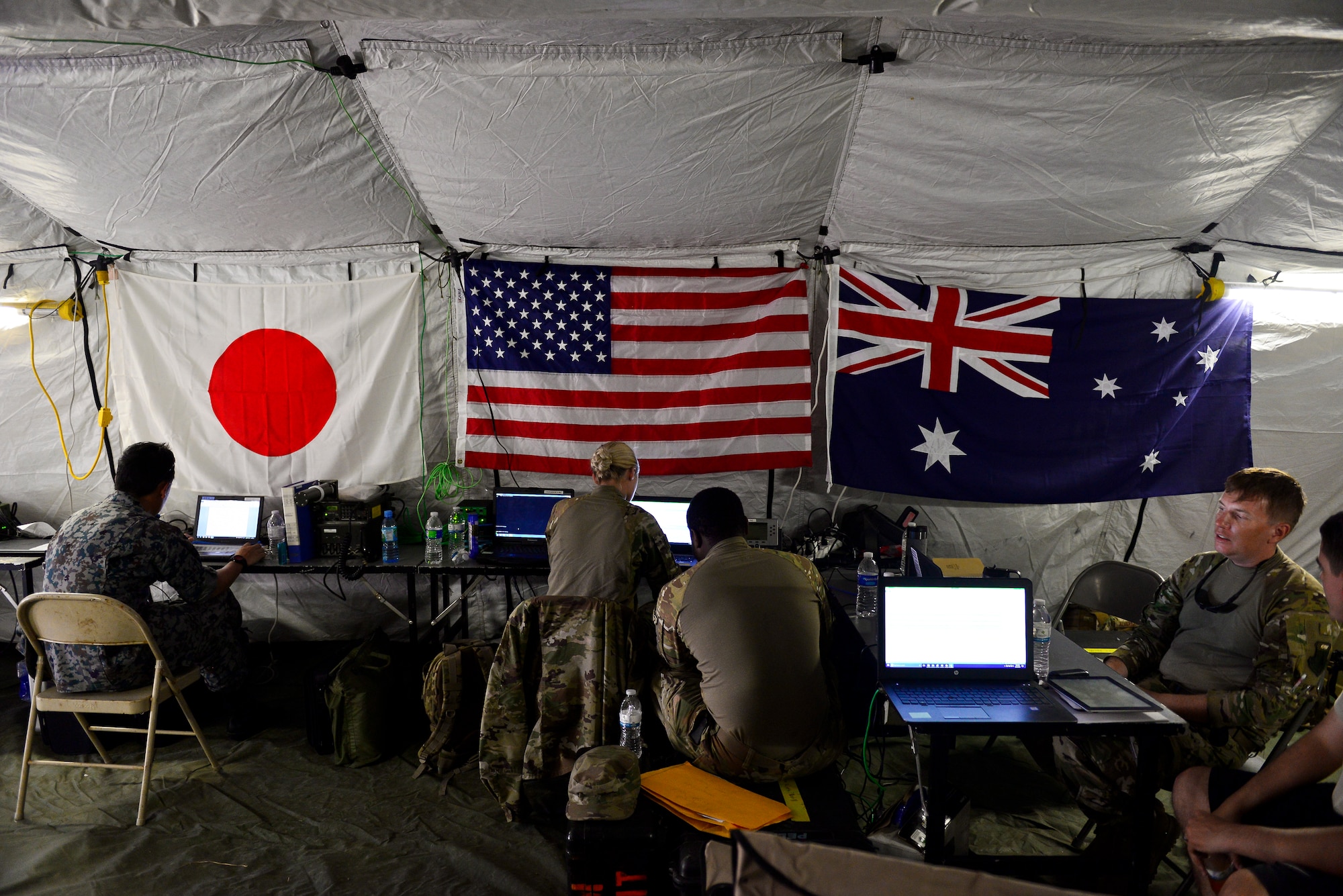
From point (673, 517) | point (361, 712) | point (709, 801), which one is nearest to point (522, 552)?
point (673, 517)

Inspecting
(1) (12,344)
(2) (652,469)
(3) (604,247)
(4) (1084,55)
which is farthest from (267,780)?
(4) (1084,55)

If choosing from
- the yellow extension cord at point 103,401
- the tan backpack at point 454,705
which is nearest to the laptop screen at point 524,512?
the tan backpack at point 454,705

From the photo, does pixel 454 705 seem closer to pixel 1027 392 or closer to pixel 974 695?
pixel 974 695

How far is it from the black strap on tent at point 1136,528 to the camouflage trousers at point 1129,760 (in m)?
2.25

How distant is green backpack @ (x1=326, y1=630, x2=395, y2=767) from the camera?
3230mm

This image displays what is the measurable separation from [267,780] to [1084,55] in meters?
4.02

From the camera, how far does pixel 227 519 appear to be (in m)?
4.21

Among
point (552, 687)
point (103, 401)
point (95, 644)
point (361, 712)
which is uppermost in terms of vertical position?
point (103, 401)

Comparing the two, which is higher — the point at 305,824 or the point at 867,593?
the point at 867,593

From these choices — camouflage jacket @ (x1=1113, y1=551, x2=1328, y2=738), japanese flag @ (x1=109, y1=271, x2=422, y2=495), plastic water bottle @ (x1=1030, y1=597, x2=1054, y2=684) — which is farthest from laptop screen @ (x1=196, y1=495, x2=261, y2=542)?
camouflage jacket @ (x1=1113, y1=551, x2=1328, y2=738)

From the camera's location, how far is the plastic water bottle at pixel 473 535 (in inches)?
154

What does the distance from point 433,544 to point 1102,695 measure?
9.79ft

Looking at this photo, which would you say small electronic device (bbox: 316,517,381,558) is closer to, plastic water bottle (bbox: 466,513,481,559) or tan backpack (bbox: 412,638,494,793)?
plastic water bottle (bbox: 466,513,481,559)

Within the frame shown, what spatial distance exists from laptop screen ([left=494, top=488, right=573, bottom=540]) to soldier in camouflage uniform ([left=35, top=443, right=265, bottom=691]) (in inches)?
49.5
